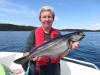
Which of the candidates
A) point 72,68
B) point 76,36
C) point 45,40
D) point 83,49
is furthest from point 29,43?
point 83,49

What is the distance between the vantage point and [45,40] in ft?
11.6

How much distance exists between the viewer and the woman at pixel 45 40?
329cm

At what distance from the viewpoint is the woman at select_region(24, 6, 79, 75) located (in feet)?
10.8

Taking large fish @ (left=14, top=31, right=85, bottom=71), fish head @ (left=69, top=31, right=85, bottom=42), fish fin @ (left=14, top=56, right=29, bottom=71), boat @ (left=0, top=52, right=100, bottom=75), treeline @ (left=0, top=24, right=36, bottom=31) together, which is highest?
treeline @ (left=0, top=24, right=36, bottom=31)

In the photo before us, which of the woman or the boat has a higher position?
the woman

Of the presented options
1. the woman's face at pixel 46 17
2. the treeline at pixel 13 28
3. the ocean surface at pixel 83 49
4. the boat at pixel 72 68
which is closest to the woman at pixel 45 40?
the woman's face at pixel 46 17

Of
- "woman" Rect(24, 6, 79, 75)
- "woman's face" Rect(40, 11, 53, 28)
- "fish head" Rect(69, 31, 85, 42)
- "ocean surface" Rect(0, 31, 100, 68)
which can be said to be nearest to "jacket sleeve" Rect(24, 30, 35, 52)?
"woman" Rect(24, 6, 79, 75)

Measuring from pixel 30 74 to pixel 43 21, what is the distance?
5.27 feet

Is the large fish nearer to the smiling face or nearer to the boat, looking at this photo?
the smiling face

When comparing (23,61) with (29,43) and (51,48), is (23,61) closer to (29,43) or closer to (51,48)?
(29,43)

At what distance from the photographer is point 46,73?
11.4 ft

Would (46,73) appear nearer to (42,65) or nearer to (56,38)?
(42,65)

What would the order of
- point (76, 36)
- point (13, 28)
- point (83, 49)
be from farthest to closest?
1. point (13, 28)
2. point (83, 49)
3. point (76, 36)

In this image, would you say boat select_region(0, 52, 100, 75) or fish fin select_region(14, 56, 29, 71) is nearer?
fish fin select_region(14, 56, 29, 71)
